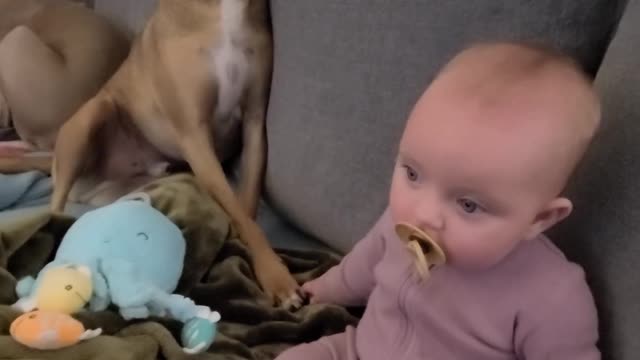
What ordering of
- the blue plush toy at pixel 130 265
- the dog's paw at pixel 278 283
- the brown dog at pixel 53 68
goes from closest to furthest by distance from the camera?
the blue plush toy at pixel 130 265
the dog's paw at pixel 278 283
the brown dog at pixel 53 68

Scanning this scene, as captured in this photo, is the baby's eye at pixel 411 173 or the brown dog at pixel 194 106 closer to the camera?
the baby's eye at pixel 411 173

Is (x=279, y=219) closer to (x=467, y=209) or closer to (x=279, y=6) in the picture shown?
(x=279, y=6)

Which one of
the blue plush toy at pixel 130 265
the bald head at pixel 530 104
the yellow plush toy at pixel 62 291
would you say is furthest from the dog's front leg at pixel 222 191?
the bald head at pixel 530 104

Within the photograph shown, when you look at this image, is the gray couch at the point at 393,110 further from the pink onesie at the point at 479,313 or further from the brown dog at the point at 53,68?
the brown dog at the point at 53,68

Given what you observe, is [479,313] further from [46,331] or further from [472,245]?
[46,331]

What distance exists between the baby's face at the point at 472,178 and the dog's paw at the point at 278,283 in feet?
1.35

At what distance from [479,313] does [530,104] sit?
0.22m

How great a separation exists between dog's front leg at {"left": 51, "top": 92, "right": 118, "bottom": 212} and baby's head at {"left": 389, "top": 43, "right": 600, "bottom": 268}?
3.03ft

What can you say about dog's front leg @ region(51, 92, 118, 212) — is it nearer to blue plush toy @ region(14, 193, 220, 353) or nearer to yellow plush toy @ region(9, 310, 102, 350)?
blue plush toy @ region(14, 193, 220, 353)

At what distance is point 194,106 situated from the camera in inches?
69.7

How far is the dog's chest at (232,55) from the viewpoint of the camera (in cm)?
172

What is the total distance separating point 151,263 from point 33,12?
1.18 m

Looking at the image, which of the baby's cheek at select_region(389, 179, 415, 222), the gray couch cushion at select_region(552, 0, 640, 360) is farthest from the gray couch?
the baby's cheek at select_region(389, 179, 415, 222)

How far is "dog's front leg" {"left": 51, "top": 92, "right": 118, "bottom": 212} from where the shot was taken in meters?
1.78
